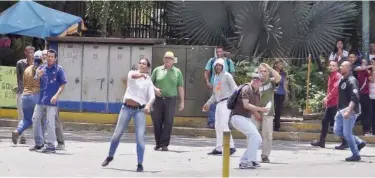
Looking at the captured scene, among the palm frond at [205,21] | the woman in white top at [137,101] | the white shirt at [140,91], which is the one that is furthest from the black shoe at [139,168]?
the palm frond at [205,21]

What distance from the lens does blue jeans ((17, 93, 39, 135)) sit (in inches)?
561

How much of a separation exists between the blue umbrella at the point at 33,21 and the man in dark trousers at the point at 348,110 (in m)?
8.23

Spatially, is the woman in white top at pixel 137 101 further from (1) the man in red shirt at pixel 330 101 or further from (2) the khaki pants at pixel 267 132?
(1) the man in red shirt at pixel 330 101

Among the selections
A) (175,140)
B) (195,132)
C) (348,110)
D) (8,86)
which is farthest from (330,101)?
A: (8,86)

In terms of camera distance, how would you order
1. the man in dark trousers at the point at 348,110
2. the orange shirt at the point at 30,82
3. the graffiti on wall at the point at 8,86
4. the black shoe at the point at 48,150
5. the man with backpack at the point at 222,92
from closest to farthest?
the man in dark trousers at the point at 348,110 → the black shoe at the point at 48,150 → the man with backpack at the point at 222,92 → the orange shirt at the point at 30,82 → the graffiti on wall at the point at 8,86

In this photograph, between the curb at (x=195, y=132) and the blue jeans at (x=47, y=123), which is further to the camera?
the curb at (x=195, y=132)

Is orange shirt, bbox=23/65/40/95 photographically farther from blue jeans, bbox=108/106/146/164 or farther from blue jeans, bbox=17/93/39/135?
blue jeans, bbox=108/106/146/164

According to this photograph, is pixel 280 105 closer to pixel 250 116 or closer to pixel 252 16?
pixel 252 16

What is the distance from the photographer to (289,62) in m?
20.5

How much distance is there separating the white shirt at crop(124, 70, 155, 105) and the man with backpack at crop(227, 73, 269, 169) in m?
1.25

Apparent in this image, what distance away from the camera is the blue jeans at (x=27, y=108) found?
1424cm

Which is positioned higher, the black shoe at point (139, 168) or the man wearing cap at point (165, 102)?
the man wearing cap at point (165, 102)

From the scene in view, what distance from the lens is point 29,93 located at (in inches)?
563

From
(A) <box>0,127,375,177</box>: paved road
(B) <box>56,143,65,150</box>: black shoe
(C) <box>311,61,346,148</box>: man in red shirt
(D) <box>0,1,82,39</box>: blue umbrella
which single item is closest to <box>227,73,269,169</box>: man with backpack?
(A) <box>0,127,375,177</box>: paved road
